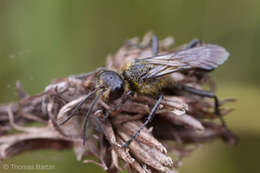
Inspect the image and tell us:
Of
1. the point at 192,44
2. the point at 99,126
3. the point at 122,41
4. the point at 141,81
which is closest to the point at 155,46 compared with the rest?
the point at 192,44

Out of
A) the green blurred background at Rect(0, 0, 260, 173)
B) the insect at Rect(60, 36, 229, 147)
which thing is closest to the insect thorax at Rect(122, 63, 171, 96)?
the insect at Rect(60, 36, 229, 147)

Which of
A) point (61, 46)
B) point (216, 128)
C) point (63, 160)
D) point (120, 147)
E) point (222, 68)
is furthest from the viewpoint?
point (222, 68)

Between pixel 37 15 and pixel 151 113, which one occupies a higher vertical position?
pixel 37 15

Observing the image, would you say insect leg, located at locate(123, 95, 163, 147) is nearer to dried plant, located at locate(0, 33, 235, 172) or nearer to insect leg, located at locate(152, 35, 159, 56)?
dried plant, located at locate(0, 33, 235, 172)

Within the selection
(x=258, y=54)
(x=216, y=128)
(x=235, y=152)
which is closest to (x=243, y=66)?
(x=258, y=54)

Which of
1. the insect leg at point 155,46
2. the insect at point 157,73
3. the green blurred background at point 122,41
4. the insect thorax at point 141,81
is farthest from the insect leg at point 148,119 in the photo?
the green blurred background at point 122,41

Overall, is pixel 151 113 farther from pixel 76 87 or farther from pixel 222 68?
pixel 222 68

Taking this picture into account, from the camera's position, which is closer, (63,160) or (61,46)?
(63,160)
